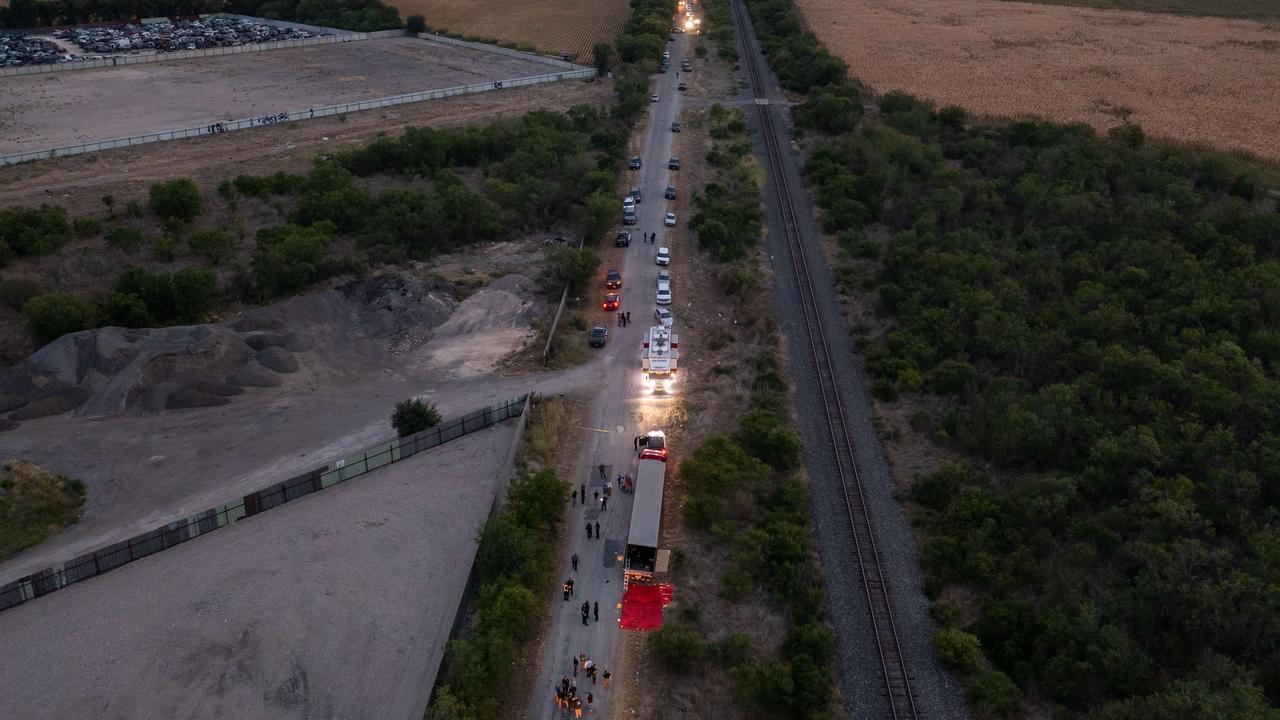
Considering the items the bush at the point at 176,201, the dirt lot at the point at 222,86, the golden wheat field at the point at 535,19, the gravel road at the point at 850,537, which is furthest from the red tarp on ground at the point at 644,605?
the golden wheat field at the point at 535,19

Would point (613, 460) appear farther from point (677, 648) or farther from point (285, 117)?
point (285, 117)

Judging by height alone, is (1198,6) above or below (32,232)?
above

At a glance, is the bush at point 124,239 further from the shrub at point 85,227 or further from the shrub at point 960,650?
the shrub at point 960,650

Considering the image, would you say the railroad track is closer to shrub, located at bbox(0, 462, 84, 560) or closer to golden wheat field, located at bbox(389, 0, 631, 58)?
shrub, located at bbox(0, 462, 84, 560)

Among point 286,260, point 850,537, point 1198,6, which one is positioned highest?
point 1198,6

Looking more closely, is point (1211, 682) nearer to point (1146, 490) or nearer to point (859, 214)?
point (1146, 490)

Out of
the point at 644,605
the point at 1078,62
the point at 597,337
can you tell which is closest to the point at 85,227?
the point at 597,337
